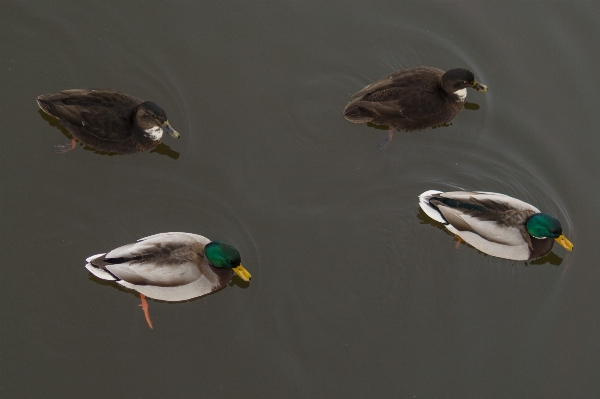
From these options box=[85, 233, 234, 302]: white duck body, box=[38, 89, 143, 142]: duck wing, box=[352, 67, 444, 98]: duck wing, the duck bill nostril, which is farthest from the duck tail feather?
box=[38, 89, 143, 142]: duck wing

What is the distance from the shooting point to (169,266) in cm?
524

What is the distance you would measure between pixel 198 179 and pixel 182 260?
1081 millimetres

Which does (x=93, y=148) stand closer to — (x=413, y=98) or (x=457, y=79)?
(x=413, y=98)

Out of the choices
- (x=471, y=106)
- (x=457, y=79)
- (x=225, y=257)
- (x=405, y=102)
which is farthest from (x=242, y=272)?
(x=471, y=106)

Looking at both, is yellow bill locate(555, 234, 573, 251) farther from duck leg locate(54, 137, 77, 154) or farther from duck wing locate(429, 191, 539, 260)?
duck leg locate(54, 137, 77, 154)

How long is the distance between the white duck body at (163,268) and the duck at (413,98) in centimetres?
214

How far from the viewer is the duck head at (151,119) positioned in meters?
5.70

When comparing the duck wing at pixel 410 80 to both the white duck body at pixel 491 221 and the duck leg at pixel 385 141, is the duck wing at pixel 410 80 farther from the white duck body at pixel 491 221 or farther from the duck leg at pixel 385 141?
the white duck body at pixel 491 221

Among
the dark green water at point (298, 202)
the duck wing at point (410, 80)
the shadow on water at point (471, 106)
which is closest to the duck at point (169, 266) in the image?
the dark green water at point (298, 202)

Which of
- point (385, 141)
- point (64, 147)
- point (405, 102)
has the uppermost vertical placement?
point (405, 102)

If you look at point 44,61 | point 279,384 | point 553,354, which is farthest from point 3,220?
point 553,354

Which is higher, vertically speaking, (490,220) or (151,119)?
(490,220)

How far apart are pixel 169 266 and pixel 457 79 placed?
3256mm

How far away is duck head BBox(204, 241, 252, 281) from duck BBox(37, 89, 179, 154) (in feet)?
4.06
